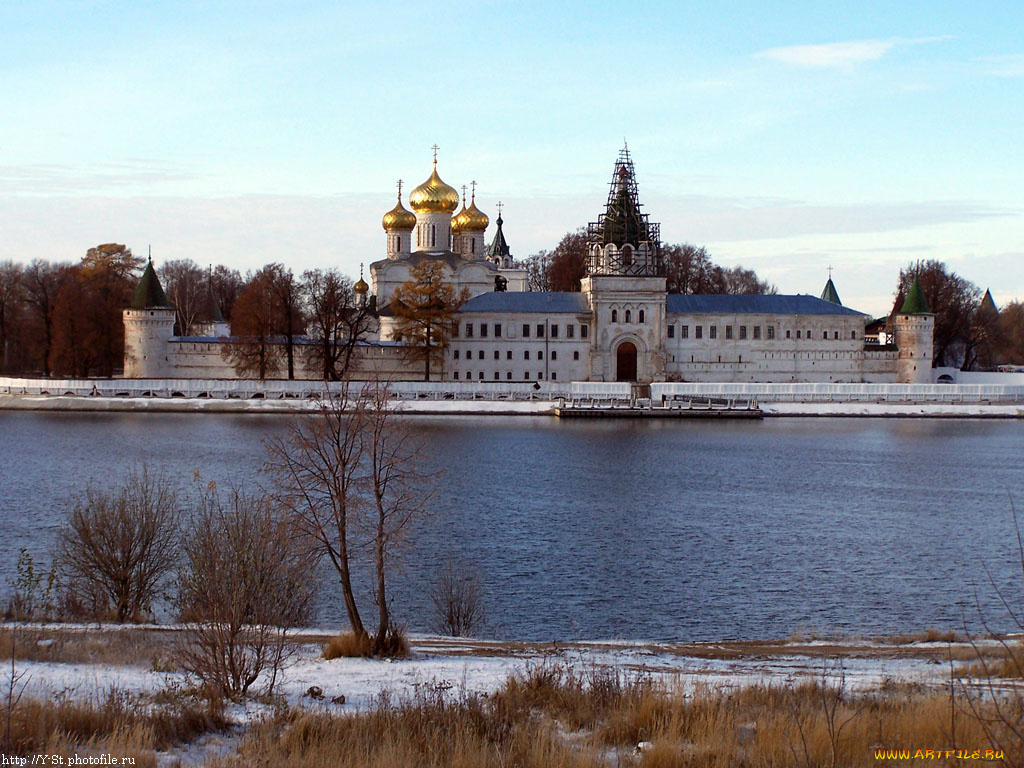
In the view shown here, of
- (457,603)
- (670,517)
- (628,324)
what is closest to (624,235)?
(628,324)

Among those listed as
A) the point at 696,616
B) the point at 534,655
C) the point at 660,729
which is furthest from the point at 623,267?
the point at 660,729

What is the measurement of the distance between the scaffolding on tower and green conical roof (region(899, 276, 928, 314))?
527 inches

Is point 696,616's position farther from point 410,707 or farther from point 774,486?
point 774,486

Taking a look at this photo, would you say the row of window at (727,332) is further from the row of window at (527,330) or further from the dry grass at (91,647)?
the dry grass at (91,647)

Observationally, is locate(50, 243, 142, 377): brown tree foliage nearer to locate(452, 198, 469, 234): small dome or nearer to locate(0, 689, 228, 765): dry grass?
locate(452, 198, 469, 234): small dome

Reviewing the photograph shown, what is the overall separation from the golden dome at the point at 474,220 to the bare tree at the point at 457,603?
51643 millimetres

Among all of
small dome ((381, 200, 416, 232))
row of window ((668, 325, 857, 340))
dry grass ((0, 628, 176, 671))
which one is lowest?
dry grass ((0, 628, 176, 671))

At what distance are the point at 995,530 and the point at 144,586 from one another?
1613 cm

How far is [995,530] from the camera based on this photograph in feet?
72.5

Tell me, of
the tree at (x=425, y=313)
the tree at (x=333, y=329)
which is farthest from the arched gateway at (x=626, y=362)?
the tree at (x=333, y=329)

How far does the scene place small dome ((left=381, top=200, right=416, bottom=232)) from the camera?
210ft

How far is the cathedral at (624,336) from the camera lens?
55.8 metres

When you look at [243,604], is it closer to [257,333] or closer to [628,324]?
[257,333]

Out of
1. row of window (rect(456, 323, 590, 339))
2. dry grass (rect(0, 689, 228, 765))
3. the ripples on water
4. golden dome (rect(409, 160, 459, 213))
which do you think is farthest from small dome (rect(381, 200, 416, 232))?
dry grass (rect(0, 689, 228, 765))
